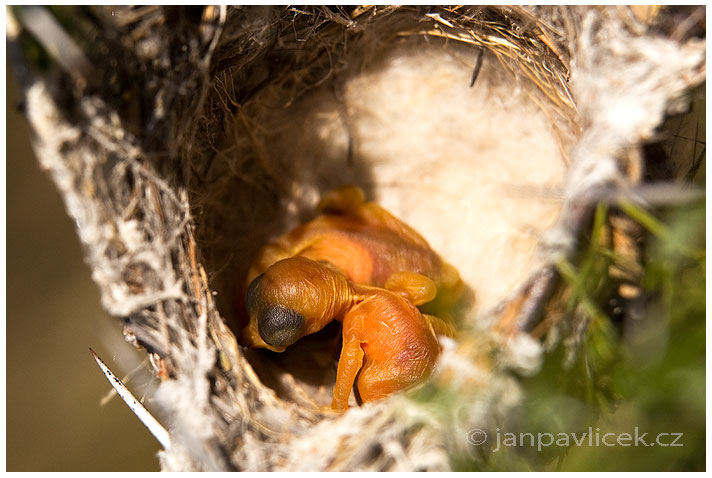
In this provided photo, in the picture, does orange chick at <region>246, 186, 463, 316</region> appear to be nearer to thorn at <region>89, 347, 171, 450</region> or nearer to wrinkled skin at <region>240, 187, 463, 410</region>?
wrinkled skin at <region>240, 187, 463, 410</region>

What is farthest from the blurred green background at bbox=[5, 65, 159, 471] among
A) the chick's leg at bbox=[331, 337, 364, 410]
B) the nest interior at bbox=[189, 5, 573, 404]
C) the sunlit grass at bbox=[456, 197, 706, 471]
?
the sunlit grass at bbox=[456, 197, 706, 471]

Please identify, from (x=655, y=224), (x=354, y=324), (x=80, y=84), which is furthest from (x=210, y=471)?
(x=655, y=224)

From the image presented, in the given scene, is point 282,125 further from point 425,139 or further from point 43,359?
point 43,359

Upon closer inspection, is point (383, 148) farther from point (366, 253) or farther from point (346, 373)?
point (346, 373)

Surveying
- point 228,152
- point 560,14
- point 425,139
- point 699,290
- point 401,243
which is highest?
point 228,152

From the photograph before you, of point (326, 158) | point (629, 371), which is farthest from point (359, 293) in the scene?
point (629, 371)

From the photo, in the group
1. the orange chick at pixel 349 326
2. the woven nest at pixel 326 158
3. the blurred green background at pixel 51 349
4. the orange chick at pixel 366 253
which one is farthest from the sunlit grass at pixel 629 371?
the blurred green background at pixel 51 349

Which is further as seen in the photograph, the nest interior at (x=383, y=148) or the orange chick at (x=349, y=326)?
the nest interior at (x=383, y=148)

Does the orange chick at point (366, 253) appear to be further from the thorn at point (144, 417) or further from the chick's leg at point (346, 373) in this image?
the thorn at point (144, 417)
